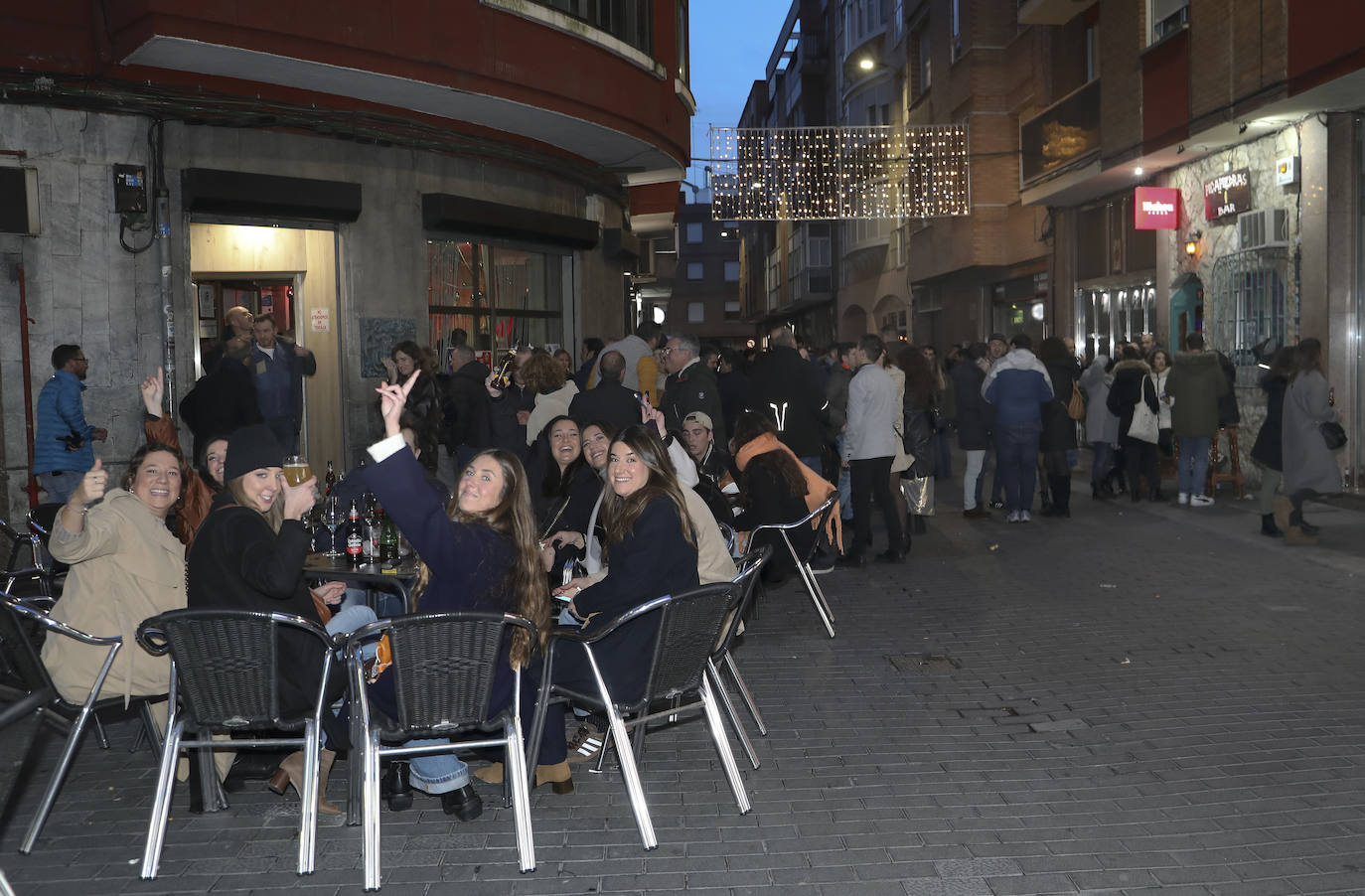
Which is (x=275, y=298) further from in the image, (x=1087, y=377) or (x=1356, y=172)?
(x=1356, y=172)

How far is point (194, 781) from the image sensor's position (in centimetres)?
507

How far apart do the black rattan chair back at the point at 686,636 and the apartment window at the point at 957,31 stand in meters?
22.4

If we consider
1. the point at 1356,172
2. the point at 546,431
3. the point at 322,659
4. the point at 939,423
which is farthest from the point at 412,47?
the point at 1356,172

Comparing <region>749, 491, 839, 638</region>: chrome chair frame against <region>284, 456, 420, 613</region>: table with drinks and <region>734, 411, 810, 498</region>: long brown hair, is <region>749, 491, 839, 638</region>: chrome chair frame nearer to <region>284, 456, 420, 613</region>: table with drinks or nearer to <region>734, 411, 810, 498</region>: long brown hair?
<region>734, 411, 810, 498</region>: long brown hair

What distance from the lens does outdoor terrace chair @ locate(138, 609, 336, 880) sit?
14.2 ft

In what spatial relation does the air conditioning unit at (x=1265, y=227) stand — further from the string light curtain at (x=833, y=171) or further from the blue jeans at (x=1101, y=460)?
the string light curtain at (x=833, y=171)

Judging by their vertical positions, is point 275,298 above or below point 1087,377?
above

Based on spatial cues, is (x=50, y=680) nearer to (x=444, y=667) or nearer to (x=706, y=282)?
(x=444, y=667)

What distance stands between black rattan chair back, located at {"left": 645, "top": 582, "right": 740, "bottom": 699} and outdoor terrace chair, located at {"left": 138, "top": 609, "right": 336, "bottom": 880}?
1.21 m

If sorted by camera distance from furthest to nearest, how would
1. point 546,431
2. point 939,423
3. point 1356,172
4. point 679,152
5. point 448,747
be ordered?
point 679,152 → point 939,423 → point 1356,172 → point 546,431 → point 448,747

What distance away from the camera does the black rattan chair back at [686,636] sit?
15.4 ft

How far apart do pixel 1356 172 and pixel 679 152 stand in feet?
29.0

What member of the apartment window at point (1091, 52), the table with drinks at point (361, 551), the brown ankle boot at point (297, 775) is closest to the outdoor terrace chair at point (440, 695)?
the brown ankle boot at point (297, 775)

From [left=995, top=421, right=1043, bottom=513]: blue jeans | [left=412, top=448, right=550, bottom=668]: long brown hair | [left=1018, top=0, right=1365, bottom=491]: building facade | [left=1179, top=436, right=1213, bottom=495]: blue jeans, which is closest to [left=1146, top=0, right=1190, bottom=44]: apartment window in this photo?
[left=1018, top=0, right=1365, bottom=491]: building facade
